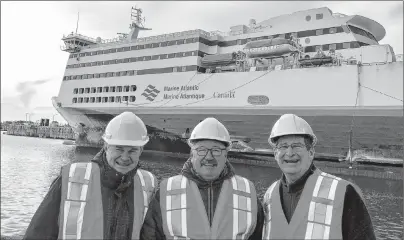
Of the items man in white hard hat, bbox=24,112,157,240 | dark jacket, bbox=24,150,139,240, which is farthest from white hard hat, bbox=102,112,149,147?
dark jacket, bbox=24,150,139,240

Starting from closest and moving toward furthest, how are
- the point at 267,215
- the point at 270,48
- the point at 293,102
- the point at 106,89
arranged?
the point at 267,215 → the point at 293,102 → the point at 270,48 → the point at 106,89

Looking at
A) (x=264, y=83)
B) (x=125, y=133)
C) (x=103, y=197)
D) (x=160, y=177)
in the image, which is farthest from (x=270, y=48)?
(x=103, y=197)

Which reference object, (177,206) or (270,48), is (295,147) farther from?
(270,48)

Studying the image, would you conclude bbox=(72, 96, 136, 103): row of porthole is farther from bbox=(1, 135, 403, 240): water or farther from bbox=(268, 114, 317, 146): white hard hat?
bbox=(268, 114, 317, 146): white hard hat

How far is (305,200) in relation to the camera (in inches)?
98.2

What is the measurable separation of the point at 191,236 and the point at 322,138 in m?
16.6

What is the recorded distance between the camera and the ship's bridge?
95.2ft

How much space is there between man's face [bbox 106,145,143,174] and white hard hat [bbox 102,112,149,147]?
44 millimetres

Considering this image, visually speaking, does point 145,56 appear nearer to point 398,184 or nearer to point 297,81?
point 297,81

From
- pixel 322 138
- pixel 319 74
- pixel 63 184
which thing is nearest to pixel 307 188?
pixel 63 184

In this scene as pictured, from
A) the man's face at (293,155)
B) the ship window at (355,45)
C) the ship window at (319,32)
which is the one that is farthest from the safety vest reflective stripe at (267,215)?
the ship window at (319,32)

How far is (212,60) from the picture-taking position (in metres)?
20.1

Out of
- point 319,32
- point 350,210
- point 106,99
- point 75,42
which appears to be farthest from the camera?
point 75,42

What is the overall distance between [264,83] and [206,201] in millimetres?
15638
